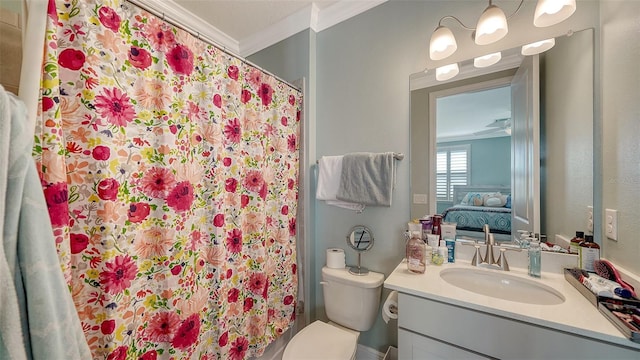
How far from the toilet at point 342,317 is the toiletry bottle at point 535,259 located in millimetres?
714

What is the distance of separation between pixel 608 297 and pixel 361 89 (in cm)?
148

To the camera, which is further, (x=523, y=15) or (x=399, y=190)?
(x=399, y=190)

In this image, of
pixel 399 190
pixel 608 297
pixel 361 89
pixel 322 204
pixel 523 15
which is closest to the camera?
pixel 608 297

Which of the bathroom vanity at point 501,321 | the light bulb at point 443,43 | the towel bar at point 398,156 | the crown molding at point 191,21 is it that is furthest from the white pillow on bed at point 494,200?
the crown molding at point 191,21

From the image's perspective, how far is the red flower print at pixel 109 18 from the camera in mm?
811

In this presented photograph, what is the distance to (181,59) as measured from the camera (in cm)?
104

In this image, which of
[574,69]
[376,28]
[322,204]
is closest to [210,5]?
[376,28]

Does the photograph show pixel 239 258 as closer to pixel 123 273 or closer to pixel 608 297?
pixel 123 273

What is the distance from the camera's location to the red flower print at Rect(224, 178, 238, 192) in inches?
49.2

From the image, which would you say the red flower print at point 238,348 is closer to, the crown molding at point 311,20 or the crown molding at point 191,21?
the crown molding at point 191,21

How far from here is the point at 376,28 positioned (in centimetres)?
156

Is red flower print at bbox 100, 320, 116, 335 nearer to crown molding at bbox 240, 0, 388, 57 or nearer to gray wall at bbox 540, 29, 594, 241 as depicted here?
gray wall at bbox 540, 29, 594, 241

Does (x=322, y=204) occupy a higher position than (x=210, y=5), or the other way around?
(x=210, y=5)

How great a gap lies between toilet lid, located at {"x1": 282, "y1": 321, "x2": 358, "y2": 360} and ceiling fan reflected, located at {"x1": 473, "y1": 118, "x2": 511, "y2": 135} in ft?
4.30
